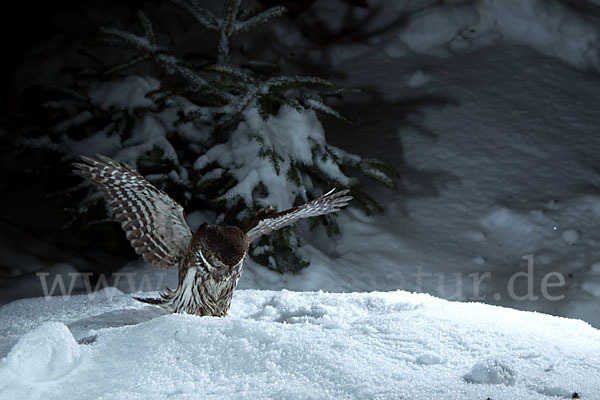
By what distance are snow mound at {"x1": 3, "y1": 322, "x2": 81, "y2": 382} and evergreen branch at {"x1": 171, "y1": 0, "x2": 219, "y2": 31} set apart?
9.65ft

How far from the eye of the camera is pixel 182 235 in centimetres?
257

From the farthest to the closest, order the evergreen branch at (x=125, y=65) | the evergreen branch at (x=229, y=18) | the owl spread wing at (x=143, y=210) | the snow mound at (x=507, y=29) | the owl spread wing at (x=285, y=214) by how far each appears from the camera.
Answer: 1. the snow mound at (x=507, y=29)
2. the evergreen branch at (x=229, y=18)
3. the evergreen branch at (x=125, y=65)
4. the owl spread wing at (x=285, y=214)
5. the owl spread wing at (x=143, y=210)

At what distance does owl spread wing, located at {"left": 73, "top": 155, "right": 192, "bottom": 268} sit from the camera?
236 cm

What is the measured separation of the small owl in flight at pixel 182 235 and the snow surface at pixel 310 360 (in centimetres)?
32

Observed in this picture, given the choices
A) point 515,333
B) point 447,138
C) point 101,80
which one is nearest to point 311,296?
point 515,333

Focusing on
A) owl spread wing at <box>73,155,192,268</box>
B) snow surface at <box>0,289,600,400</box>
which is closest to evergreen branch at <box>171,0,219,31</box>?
owl spread wing at <box>73,155,192,268</box>

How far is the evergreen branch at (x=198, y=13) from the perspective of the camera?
414cm

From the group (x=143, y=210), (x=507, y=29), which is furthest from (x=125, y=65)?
(x=507, y=29)

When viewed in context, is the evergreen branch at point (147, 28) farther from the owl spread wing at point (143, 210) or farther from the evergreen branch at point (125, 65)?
the owl spread wing at point (143, 210)

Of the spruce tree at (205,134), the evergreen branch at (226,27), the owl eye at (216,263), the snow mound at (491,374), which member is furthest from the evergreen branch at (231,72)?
the snow mound at (491,374)

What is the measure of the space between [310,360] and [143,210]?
44.9 inches

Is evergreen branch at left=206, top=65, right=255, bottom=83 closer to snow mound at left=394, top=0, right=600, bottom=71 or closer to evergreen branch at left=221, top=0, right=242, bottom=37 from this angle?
evergreen branch at left=221, top=0, right=242, bottom=37

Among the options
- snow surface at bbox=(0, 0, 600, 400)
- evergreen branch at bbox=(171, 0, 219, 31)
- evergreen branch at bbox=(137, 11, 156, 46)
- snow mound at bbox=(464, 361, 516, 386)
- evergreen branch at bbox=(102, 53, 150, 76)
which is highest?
evergreen branch at bbox=(171, 0, 219, 31)

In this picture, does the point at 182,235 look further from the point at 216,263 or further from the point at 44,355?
the point at 44,355
